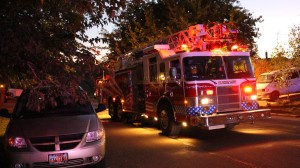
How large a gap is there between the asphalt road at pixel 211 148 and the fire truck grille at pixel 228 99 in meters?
0.88

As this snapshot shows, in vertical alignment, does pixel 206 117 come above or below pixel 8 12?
below

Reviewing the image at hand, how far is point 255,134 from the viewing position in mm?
12203

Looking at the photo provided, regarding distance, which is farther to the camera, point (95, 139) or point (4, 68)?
point (4, 68)

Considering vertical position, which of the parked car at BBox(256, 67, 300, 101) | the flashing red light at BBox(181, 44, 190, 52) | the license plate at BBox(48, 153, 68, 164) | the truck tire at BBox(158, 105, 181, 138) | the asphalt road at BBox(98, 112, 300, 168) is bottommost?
the asphalt road at BBox(98, 112, 300, 168)

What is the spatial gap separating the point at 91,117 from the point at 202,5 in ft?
71.4

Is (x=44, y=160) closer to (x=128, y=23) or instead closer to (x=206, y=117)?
(x=206, y=117)

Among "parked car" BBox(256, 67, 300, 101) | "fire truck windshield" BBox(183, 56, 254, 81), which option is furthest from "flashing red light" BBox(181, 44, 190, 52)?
"parked car" BBox(256, 67, 300, 101)

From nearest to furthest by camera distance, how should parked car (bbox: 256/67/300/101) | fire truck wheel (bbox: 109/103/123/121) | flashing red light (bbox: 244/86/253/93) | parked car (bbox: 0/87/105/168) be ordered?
parked car (bbox: 0/87/105/168)
flashing red light (bbox: 244/86/253/93)
fire truck wheel (bbox: 109/103/123/121)
parked car (bbox: 256/67/300/101)

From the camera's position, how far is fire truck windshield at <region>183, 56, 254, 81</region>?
11.5 metres

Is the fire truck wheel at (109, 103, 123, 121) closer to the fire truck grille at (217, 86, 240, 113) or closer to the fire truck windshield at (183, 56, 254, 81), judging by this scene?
the fire truck windshield at (183, 56, 254, 81)

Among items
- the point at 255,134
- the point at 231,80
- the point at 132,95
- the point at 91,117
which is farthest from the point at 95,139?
the point at 132,95

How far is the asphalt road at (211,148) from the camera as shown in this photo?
8.43 meters

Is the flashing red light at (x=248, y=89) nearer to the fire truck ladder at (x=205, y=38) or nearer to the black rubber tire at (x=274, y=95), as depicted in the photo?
the fire truck ladder at (x=205, y=38)

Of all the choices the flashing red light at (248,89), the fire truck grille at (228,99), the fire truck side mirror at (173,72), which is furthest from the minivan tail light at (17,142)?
the flashing red light at (248,89)
